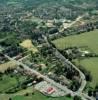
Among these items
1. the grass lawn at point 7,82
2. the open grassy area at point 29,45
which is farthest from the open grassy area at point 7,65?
the open grassy area at point 29,45

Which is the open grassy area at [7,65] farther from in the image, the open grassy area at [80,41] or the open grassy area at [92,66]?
the open grassy area at [80,41]

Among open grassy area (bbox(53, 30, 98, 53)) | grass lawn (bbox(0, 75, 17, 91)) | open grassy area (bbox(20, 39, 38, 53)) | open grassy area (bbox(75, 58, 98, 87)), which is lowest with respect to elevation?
open grassy area (bbox(20, 39, 38, 53))

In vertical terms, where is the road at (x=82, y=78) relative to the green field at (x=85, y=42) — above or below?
above

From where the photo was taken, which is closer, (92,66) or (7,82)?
(7,82)

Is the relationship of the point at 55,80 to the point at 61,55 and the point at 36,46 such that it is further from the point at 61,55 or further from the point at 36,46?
the point at 36,46

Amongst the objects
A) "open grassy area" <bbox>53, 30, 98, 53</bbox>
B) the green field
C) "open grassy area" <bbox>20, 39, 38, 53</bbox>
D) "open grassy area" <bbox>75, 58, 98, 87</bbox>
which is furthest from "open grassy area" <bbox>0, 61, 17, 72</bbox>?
"open grassy area" <bbox>53, 30, 98, 53</bbox>

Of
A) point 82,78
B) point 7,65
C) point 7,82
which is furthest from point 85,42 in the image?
point 7,82

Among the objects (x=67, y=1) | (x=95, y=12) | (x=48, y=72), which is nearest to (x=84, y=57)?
(x=48, y=72)

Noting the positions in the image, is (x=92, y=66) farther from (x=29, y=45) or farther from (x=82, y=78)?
(x=29, y=45)

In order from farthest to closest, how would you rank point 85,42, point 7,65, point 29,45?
point 29,45 → point 85,42 → point 7,65

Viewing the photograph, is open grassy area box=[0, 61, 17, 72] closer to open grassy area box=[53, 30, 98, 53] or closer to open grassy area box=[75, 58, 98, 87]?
open grassy area box=[75, 58, 98, 87]

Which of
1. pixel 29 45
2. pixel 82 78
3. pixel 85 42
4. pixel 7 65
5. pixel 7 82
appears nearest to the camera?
pixel 82 78
